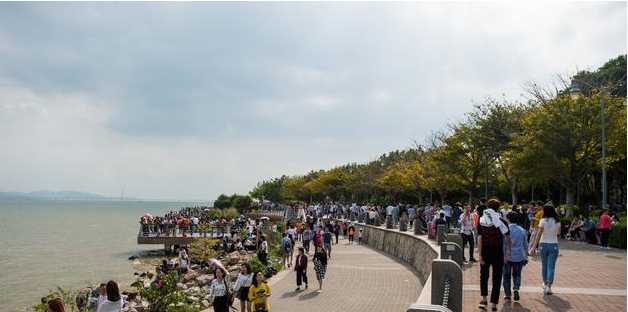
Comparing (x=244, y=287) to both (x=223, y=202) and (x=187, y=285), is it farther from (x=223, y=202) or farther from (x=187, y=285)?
(x=223, y=202)

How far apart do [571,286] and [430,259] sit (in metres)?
7.72

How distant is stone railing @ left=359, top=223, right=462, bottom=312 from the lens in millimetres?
7258

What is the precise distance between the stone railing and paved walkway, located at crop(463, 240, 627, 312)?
0.75 m

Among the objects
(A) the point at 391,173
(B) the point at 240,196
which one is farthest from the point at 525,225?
(B) the point at 240,196

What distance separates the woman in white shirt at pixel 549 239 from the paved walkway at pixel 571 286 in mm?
414

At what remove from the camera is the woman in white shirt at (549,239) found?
8.70m

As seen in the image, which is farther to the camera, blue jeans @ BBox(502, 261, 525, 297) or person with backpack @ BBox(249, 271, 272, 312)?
person with backpack @ BBox(249, 271, 272, 312)

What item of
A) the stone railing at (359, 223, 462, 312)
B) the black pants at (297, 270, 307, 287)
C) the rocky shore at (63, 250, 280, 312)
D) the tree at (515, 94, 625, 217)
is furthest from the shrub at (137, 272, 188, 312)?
the tree at (515, 94, 625, 217)

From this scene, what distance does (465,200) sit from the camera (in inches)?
1956

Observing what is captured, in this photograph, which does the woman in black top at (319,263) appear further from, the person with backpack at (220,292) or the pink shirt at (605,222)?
the pink shirt at (605,222)

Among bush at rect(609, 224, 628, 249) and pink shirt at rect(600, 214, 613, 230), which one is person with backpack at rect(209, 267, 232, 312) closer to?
bush at rect(609, 224, 628, 249)

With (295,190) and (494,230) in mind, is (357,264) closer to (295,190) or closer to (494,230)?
(494,230)

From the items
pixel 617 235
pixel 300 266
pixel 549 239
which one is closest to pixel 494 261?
pixel 549 239

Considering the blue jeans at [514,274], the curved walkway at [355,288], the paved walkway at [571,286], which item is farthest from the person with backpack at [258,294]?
the blue jeans at [514,274]
